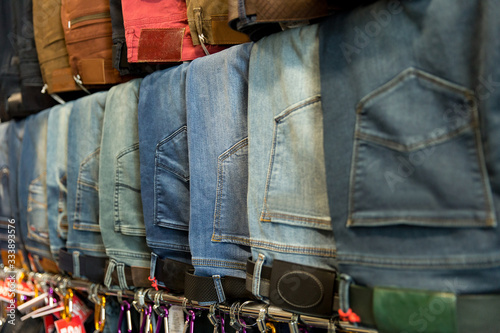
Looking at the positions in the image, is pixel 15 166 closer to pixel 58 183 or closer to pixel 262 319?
pixel 58 183

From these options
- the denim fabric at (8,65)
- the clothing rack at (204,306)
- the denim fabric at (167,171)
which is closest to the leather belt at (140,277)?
the clothing rack at (204,306)

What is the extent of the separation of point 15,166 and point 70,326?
78 cm

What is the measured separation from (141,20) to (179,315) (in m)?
0.87

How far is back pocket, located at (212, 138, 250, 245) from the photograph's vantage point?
101cm

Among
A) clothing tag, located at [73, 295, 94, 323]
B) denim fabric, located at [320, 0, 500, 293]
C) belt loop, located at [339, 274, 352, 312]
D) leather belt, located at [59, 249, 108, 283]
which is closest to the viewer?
denim fabric, located at [320, 0, 500, 293]

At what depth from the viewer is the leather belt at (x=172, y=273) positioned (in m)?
1.16

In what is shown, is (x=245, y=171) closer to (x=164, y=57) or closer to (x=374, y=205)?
(x=374, y=205)

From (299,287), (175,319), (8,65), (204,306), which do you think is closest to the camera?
(299,287)

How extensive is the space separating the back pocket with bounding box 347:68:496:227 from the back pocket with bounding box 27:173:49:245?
1341 mm

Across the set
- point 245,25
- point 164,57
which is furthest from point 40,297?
point 245,25

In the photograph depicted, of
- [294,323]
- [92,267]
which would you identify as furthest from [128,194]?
[294,323]

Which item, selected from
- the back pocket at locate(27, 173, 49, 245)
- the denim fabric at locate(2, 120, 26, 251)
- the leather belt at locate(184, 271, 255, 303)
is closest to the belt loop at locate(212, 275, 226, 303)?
the leather belt at locate(184, 271, 255, 303)

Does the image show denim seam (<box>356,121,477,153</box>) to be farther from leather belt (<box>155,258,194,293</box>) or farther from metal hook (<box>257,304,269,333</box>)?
leather belt (<box>155,258,194,293</box>)

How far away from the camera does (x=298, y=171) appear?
0.86 metres
